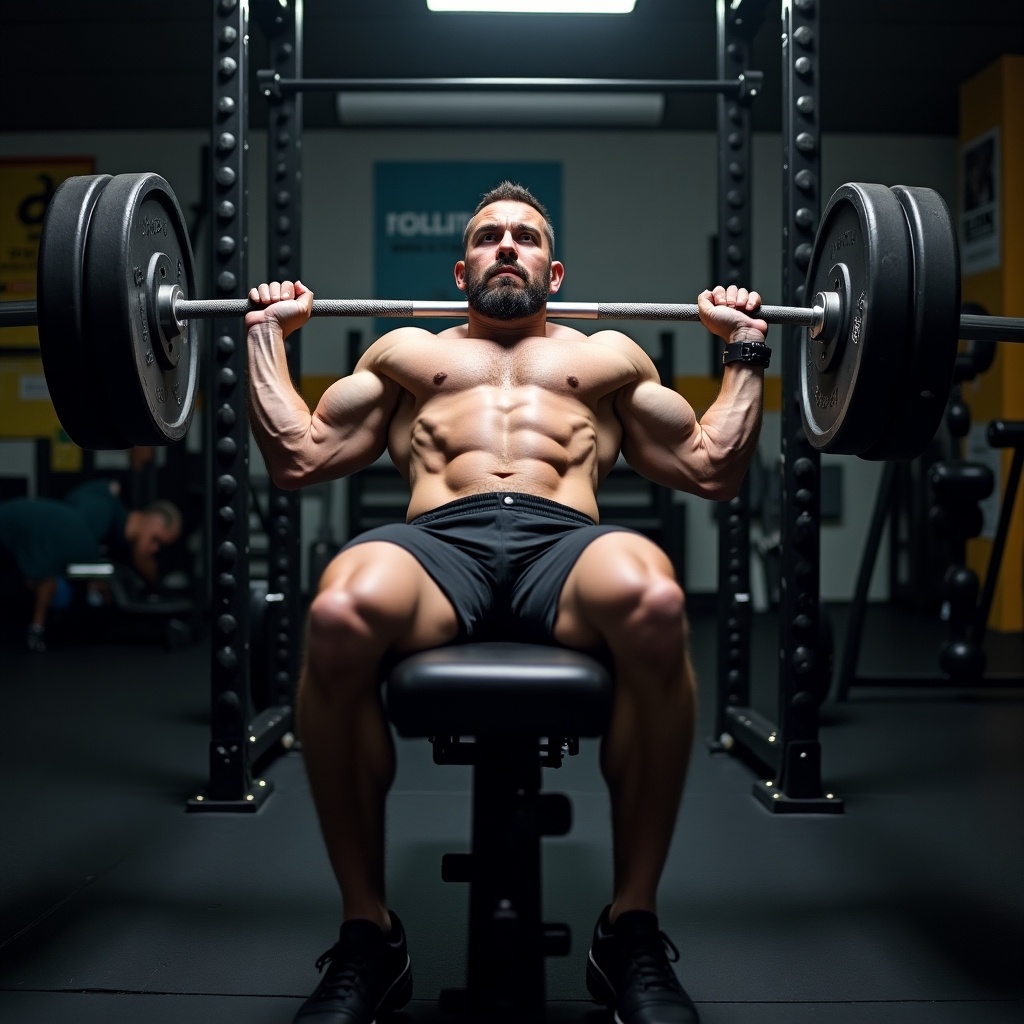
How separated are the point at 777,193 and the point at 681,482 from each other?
5.20 metres

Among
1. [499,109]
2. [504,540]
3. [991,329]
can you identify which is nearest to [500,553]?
[504,540]

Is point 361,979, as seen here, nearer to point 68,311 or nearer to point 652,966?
point 652,966

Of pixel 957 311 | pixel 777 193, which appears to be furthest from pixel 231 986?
pixel 777 193

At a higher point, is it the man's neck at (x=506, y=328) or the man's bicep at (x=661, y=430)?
the man's neck at (x=506, y=328)

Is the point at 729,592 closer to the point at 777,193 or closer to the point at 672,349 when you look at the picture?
the point at 672,349

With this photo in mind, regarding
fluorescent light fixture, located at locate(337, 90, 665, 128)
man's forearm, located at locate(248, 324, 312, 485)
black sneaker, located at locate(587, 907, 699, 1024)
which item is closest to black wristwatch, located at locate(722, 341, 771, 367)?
man's forearm, located at locate(248, 324, 312, 485)

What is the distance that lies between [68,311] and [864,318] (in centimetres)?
124

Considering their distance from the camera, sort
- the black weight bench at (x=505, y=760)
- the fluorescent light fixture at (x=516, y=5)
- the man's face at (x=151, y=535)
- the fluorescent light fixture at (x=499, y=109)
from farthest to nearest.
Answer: the fluorescent light fixture at (x=499, y=109) → the man's face at (x=151, y=535) → the fluorescent light fixture at (x=516, y=5) → the black weight bench at (x=505, y=760)

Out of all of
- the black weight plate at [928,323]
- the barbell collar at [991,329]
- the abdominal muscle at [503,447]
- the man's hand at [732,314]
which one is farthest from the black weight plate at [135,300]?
the barbell collar at [991,329]

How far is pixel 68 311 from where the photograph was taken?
1.64m

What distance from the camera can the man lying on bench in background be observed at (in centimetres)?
496

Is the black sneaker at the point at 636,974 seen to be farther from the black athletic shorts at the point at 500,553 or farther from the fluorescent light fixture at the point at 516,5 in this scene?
the fluorescent light fixture at the point at 516,5

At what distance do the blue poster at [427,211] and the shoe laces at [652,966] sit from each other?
204 inches

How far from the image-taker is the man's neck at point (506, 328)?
1.87 meters
